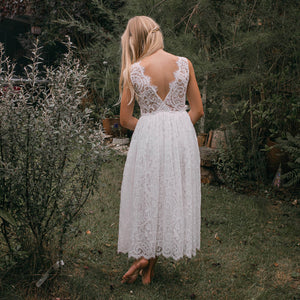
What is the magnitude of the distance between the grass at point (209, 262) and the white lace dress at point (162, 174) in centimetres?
32

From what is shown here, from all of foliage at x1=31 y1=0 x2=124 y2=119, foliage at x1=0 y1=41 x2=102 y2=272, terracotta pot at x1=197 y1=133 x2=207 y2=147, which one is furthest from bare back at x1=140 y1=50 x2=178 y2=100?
foliage at x1=31 y1=0 x2=124 y2=119

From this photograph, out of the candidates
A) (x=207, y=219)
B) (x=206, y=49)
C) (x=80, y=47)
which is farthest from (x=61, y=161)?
(x=80, y=47)

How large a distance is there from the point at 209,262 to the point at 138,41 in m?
1.95

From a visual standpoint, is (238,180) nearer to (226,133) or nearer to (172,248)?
(226,133)

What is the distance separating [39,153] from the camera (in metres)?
2.24

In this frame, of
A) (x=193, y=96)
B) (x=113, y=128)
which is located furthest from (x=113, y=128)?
(x=193, y=96)

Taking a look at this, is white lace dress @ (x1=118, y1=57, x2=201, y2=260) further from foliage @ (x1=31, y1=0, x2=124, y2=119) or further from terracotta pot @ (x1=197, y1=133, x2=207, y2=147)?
foliage @ (x1=31, y1=0, x2=124, y2=119)

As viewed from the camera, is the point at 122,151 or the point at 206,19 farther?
the point at 122,151

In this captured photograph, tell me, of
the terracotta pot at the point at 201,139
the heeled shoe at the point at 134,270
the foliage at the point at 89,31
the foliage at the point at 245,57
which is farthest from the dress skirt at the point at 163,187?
the foliage at the point at 89,31

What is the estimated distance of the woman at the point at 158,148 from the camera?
2398mm

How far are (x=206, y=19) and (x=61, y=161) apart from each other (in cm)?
347

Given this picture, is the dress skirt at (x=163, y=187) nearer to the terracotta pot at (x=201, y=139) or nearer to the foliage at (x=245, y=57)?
the foliage at (x=245, y=57)

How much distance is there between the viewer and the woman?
2.40m

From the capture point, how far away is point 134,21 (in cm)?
239
